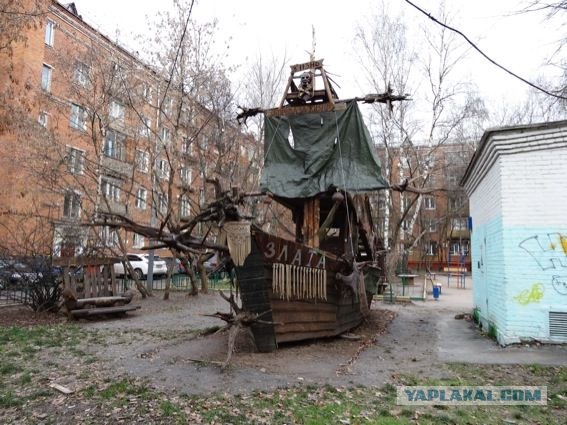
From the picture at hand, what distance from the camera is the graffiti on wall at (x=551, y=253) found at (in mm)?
8602

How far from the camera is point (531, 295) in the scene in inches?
343

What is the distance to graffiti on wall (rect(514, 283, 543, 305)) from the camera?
341 inches

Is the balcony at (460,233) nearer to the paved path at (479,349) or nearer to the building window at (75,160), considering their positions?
the paved path at (479,349)

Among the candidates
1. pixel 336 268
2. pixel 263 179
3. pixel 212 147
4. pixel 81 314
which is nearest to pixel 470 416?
pixel 336 268

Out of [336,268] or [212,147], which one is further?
[212,147]

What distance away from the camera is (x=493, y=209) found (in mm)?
10031

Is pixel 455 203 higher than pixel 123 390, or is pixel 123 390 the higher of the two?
pixel 455 203

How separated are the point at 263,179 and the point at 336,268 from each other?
3.33 metres

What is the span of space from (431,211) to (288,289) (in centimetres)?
4308

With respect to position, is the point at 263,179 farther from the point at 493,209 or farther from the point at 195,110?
the point at 195,110

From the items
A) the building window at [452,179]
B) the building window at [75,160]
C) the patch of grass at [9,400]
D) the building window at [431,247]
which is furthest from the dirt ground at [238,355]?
Answer: the building window at [431,247]

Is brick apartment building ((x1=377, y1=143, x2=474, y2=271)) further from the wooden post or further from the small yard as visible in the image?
the small yard

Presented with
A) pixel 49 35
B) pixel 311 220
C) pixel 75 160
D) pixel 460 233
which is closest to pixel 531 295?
pixel 311 220

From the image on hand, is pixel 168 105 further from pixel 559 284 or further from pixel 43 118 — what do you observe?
pixel 559 284
